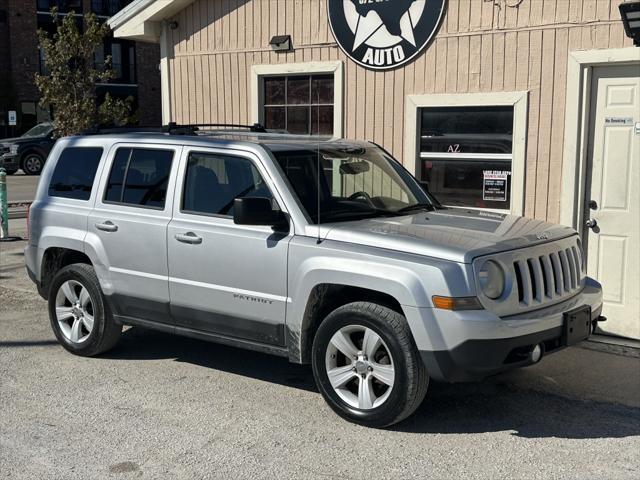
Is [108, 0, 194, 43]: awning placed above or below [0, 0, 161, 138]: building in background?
below

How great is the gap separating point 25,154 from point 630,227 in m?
22.4

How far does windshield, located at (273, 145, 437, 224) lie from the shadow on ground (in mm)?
1330

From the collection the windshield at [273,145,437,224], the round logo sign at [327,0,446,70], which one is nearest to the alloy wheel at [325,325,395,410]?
the windshield at [273,145,437,224]

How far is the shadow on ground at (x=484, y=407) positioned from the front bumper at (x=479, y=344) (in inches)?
21.2

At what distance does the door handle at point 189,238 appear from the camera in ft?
18.2

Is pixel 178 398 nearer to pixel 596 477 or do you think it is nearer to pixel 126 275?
pixel 126 275

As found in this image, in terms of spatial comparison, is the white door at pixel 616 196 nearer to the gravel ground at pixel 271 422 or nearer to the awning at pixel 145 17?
the gravel ground at pixel 271 422

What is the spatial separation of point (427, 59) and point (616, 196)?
2372 mm

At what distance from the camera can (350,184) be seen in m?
5.75

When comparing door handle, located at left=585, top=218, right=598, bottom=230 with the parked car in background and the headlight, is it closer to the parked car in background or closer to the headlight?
the headlight

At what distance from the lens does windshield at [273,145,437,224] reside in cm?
541

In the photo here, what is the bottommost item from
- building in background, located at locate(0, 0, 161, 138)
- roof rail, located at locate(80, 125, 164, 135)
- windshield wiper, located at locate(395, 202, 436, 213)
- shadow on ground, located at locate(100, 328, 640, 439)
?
shadow on ground, located at locate(100, 328, 640, 439)

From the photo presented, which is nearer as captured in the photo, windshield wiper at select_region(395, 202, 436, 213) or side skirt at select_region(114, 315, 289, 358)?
side skirt at select_region(114, 315, 289, 358)

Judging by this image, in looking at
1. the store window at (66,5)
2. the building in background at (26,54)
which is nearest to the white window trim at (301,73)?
the building in background at (26,54)
